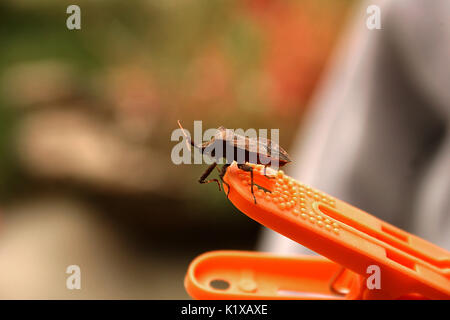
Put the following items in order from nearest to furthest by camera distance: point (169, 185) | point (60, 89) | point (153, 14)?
point (153, 14), point (169, 185), point (60, 89)

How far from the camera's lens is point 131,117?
1.31m

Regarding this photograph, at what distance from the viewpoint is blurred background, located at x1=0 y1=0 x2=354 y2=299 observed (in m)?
1.25

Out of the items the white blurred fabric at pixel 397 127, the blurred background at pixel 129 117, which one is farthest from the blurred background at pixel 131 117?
the white blurred fabric at pixel 397 127

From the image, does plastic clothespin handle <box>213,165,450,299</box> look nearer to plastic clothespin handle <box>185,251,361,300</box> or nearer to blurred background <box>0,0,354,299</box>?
plastic clothespin handle <box>185,251,361,300</box>

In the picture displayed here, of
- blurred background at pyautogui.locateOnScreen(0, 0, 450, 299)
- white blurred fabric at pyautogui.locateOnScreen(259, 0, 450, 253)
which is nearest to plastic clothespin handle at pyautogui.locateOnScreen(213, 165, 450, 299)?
white blurred fabric at pyautogui.locateOnScreen(259, 0, 450, 253)

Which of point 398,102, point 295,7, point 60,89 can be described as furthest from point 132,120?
point 398,102

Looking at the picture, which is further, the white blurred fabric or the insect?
the white blurred fabric

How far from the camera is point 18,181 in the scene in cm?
148

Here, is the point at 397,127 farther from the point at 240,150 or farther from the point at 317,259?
the point at 240,150

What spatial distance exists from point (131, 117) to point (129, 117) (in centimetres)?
1

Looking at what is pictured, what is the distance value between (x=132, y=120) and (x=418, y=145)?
86cm

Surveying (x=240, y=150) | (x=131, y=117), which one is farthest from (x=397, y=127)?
(x=131, y=117)

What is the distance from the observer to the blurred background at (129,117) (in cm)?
125

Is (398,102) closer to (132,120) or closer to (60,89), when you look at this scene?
(132,120)
